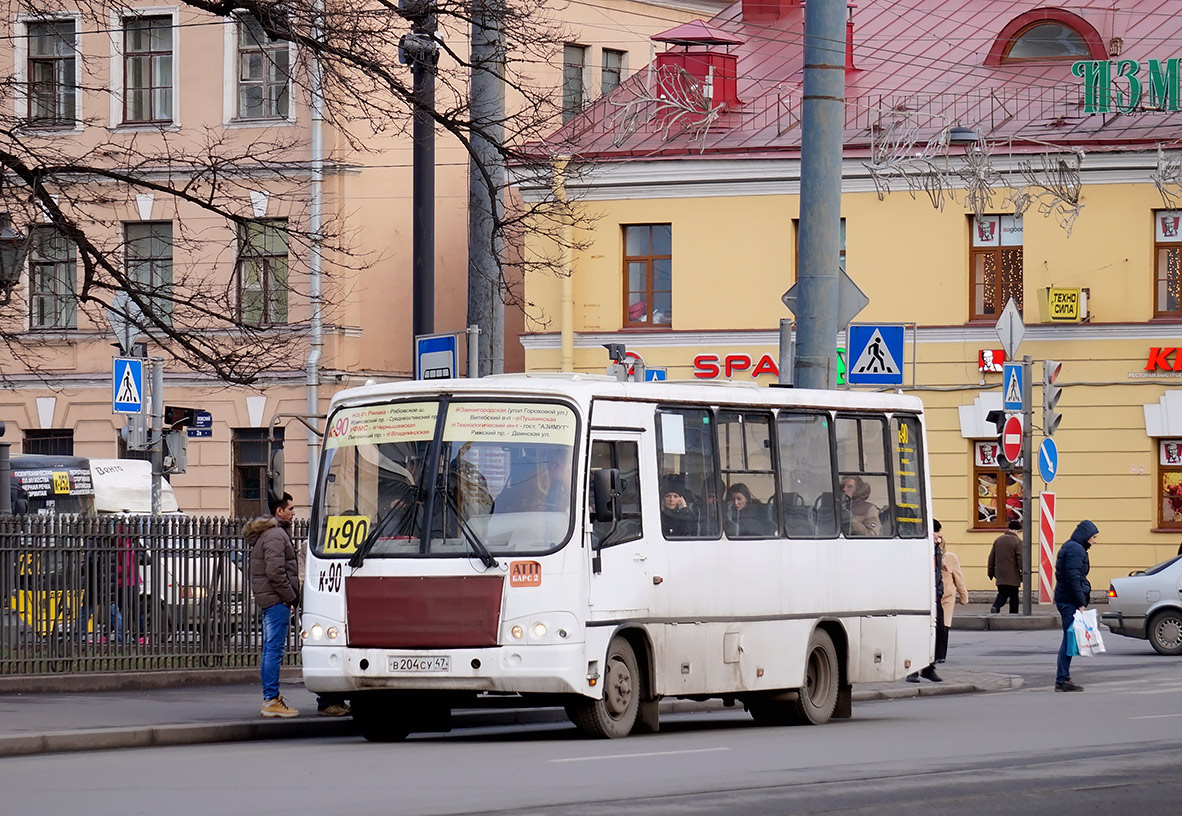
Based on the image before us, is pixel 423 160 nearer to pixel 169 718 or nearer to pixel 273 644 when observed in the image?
pixel 273 644

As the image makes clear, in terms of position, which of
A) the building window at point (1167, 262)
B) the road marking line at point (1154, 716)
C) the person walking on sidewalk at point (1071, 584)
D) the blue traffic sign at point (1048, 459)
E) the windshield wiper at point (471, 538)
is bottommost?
the road marking line at point (1154, 716)

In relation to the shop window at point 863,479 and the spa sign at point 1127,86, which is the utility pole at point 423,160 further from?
the spa sign at point 1127,86

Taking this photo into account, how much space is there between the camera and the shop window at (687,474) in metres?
17.0

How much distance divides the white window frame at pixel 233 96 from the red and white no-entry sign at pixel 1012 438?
15686 millimetres

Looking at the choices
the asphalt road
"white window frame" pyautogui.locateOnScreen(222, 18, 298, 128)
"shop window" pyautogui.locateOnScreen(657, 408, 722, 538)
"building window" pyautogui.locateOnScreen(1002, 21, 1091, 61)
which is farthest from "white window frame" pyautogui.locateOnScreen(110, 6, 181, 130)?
"shop window" pyautogui.locateOnScreen(657, 408, 722, 538)

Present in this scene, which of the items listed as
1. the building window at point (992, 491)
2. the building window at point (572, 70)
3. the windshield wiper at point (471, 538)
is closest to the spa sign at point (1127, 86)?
the building window at point (992, 491)

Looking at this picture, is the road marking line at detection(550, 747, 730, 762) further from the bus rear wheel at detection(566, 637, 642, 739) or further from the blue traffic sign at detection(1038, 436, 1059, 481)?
the blue traffic sign at detection(1038, 436, 1059, 481)

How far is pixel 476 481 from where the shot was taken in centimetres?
1599

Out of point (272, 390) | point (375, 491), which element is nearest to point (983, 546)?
point (272, 390)

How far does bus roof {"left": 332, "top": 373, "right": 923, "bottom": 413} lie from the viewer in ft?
53.3

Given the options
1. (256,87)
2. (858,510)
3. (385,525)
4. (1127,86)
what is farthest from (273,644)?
(256,87)

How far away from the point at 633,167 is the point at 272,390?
8.39 m

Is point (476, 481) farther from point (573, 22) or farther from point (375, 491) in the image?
point (573, 22)

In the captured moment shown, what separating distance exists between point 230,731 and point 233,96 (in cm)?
2757
